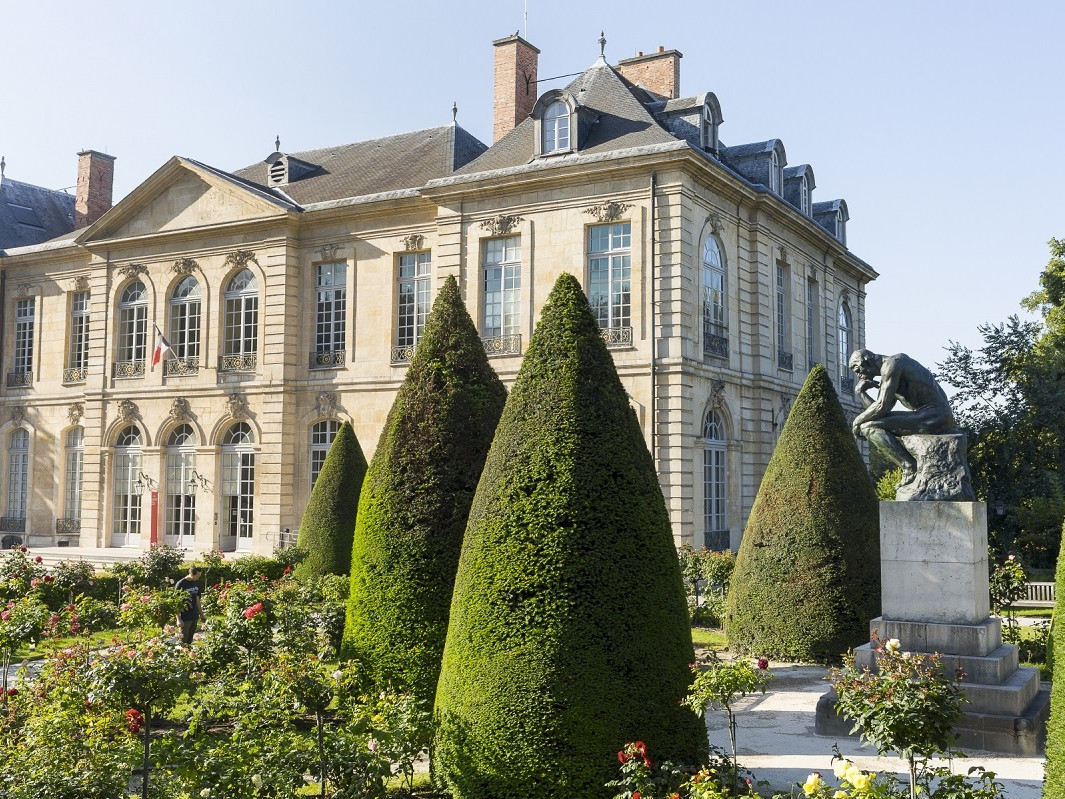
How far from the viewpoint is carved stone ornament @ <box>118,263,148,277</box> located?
26422mm

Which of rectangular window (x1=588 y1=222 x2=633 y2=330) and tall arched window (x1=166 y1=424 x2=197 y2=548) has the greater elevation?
rectangular window (x1=588 y1=222 x2=633 y2=330)

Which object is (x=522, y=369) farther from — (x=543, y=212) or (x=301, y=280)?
(x=301, y=280)

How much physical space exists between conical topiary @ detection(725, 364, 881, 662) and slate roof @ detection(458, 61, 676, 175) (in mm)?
9730

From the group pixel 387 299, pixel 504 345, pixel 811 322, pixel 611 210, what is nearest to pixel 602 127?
pixel 611 210

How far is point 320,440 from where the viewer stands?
24188 millimetres

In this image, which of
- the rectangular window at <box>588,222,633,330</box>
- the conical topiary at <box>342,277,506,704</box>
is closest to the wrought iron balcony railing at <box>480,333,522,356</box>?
the rectangular window at <box>588,222,633,330</box>

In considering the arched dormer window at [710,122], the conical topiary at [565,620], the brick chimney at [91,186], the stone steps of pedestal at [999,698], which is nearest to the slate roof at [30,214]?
the brick chimney at [91,186]

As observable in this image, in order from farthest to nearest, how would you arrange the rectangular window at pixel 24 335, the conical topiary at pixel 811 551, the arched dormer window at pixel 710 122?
the rectangular window at pixel 24 335
the arched dormer window at pixel 710 122
the conical topiary at pixel 811 551

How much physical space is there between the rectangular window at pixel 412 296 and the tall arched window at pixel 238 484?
15.9ft

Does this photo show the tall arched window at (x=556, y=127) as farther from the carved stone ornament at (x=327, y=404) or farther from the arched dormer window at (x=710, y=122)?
the carved stone ornament at (x=327, y=404)

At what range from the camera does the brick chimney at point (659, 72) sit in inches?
952

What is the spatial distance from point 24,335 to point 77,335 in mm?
2208

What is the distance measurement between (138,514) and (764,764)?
22292 millimetres

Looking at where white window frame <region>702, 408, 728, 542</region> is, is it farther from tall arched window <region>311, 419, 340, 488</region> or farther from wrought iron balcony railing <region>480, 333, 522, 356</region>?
tall arched window <region>311, 419, 340, 488</region>
